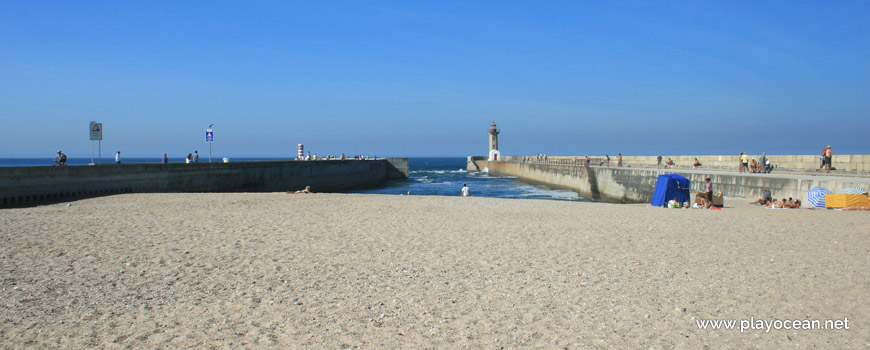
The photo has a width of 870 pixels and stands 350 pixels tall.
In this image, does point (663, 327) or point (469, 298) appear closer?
point (663, 327)

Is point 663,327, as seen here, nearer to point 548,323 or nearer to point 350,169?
point 548,323

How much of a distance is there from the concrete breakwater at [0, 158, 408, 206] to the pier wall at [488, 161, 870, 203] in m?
16.5

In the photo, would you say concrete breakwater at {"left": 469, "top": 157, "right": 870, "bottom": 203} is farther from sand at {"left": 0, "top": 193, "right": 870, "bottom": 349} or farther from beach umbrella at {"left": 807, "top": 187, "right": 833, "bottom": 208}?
sand at {"left": 0, "top": 193, "right": 870, "bottom": 349}

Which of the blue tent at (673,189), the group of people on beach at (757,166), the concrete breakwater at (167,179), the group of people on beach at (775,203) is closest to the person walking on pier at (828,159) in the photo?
the group of people on beach at (757,166)

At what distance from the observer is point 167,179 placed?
2130 centimetres

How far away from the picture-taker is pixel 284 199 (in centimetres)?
1638

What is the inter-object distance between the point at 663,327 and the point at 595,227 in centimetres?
602

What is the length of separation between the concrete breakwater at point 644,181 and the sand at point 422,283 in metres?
6.54

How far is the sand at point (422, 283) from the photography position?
14.2 ft

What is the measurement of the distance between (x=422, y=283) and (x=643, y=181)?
22.4 meters

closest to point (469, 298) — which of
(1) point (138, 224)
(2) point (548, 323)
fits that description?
(2) point (548, 323)

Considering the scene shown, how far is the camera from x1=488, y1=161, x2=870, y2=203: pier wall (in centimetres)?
1632

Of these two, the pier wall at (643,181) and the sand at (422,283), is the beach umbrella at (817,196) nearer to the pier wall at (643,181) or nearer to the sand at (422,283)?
the pier wall at (643,181)

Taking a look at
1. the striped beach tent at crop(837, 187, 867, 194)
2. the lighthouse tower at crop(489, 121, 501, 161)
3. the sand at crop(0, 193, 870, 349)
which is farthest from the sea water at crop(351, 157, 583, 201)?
the lighthouse tower at crop(489, 121, 501, 161)
